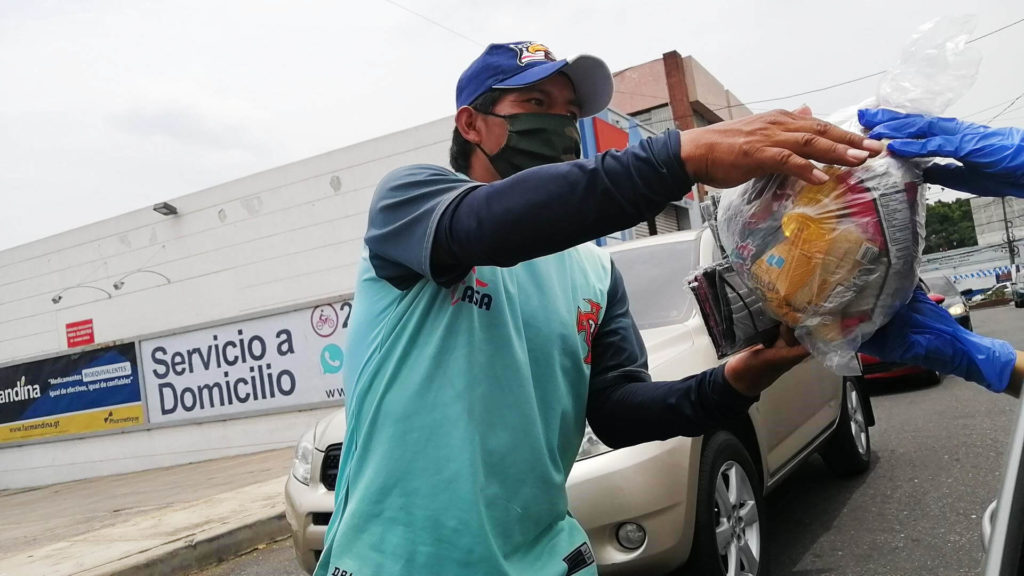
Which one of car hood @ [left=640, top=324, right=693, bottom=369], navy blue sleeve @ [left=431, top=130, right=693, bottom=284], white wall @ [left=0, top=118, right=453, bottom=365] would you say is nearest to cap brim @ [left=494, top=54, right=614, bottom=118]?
navy blue sleeve @ [left=431, top=130, right=693, bottom=284]

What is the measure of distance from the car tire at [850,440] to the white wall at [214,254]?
34.9 feet

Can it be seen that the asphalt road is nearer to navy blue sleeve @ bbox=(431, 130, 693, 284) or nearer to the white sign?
navy blue sleeve @ bbox=(431, 130, 693, 284)

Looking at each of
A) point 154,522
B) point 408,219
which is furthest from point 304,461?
point 154,522

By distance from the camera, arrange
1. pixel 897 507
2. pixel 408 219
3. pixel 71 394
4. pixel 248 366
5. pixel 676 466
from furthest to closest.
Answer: pixel 71 394
pixel 248 366
pixel 897 507
pixel 676 466
pixel 408 219

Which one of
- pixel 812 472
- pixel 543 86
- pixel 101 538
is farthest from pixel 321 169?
pixel 543 86

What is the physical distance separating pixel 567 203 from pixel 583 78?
807 millimetres

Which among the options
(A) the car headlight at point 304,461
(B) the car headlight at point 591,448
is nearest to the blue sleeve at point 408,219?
(B) the car headlight at point 591,448

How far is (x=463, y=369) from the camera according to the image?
1.39 meters

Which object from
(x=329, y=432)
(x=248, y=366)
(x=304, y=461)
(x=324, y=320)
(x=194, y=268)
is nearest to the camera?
(x=329, y=432)

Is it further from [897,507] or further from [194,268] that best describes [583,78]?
[194,268]

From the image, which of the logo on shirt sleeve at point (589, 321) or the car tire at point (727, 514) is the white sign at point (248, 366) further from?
the logo on shirt sleeve at point (589, 321)

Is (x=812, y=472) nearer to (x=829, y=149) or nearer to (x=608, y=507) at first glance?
(x=608, y=507)

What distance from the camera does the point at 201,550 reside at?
5797mm

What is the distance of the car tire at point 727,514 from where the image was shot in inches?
126
